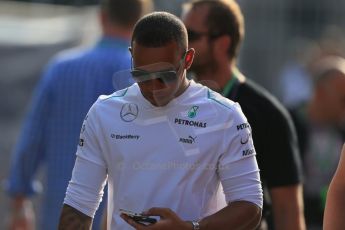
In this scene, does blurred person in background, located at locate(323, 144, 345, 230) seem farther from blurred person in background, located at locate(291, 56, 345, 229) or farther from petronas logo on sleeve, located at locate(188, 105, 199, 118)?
blurred person in background, located at locate(291, 56, 345, 229)

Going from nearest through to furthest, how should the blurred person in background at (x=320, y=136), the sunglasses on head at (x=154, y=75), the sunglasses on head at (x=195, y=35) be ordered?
the sunglasses on head at (x=154, y=75) → the sunglasses on head at (x=195, y=35) → the blurred person in background at (x=320, y=136)

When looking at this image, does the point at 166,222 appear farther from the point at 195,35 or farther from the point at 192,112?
the point at 195,35

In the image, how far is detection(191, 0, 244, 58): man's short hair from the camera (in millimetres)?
6164

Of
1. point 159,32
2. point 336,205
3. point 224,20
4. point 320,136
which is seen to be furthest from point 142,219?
Result: point 320,136

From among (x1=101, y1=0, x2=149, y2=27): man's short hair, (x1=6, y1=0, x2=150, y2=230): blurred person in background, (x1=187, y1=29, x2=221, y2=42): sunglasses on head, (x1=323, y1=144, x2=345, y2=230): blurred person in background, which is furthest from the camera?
(x1=101, y1=0, x2=149, y2=27): man's short hair

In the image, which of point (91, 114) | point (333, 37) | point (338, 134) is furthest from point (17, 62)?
point (333, 37)

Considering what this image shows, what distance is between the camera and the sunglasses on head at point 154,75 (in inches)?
173

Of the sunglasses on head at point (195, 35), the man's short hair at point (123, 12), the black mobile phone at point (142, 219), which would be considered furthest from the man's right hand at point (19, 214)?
the black mobile phone at point (142, 219)

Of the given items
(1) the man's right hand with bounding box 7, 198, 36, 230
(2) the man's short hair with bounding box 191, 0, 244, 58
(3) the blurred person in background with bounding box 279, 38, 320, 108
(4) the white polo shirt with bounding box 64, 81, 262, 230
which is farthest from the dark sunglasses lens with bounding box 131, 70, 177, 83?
(3) the blurred person in background with bounding box 279, 38, 320, 108

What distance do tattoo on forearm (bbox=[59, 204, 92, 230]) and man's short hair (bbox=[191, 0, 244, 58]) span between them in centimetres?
183

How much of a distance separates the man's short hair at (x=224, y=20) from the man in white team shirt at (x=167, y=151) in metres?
1.61

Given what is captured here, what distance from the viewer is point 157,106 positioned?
4508 millimetres

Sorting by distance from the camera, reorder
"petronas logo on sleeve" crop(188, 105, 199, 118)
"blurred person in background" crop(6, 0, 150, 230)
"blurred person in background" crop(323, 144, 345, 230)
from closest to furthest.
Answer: "petronas logo on sleeve" crop(188, 105, 199, 118)
"blurred person in background" crop(323, 144, 345, 230)
"blurred person in background" crop(6, 0, 150, 230)

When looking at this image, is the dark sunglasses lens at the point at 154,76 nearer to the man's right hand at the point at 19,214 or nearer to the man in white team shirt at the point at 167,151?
the man in white team shirt at the point at 167,151
